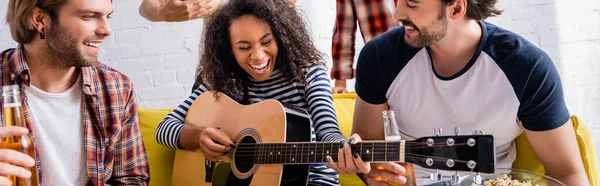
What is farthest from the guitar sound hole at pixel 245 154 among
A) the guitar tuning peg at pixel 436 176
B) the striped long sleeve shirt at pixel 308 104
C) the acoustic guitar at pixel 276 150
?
the guitar tuning peg at pixel 436 176

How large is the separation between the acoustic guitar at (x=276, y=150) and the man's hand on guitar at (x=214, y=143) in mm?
22

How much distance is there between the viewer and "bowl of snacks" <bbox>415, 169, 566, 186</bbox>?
1.67 m

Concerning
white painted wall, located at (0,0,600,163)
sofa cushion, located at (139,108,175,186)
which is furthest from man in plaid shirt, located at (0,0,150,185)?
white painted wall, located at (0,0,600,163)

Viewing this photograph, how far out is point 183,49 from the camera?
12.0 ft

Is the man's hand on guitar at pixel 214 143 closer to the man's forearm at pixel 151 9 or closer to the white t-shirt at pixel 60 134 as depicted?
the white t-shirt at pixel 60 134

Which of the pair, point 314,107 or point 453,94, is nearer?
point 453,94

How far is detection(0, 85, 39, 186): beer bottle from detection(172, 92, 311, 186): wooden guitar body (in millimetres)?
690

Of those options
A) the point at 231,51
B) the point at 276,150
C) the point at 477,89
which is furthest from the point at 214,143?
the point at 477,89

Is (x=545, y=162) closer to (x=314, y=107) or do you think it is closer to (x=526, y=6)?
(x=314, y=107)

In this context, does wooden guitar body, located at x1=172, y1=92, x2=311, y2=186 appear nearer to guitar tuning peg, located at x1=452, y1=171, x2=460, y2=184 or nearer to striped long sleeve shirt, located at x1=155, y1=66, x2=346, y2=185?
striped long sleeve shirt, located at x1=155, y1=66, x2=346, y2=185

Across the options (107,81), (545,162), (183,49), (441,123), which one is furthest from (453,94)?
(183,49)

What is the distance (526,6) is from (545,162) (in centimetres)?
171

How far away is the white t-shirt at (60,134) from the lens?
1.93 m

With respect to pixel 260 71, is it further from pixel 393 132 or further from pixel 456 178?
pixel 456 178
